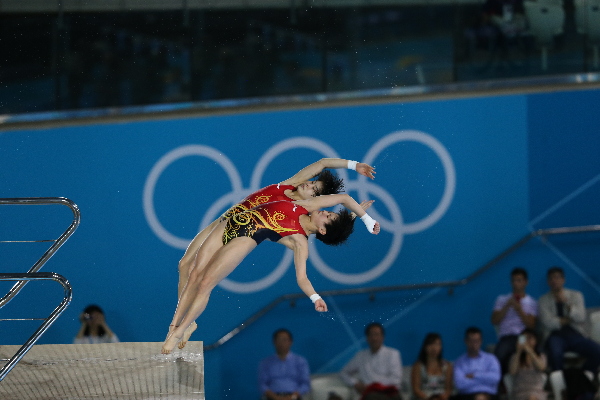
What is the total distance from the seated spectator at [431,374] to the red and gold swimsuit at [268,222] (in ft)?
7.12

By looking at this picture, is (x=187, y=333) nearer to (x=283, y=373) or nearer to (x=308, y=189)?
(x=308, y=189)

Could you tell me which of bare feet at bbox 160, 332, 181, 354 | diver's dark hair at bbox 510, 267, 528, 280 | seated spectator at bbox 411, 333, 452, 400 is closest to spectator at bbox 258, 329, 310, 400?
seated spectator at bbox 411, 333, 452, 400

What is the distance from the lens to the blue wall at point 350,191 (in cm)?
607

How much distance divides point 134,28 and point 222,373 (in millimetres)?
2549

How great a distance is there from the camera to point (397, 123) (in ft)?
21.5

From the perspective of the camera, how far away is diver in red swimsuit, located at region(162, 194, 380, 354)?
15.0 feet

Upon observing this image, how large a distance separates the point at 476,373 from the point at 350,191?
1.61 meters

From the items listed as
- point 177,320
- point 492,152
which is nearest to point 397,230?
point 492,152

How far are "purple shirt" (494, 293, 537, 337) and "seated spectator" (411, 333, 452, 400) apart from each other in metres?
0.61

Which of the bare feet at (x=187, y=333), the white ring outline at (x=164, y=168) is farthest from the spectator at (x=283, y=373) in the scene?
the bare feet at (x=187, y=333)

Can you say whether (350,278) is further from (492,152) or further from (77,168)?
(77,168)

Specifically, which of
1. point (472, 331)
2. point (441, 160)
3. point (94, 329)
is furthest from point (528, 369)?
point (94, 329)

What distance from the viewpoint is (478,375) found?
6469 millimetres

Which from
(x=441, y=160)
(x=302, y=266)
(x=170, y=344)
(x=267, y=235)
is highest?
(x=441, y=160)
